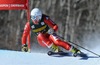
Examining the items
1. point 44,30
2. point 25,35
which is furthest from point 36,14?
point 25,35

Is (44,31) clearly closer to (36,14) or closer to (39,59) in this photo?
(36,14)

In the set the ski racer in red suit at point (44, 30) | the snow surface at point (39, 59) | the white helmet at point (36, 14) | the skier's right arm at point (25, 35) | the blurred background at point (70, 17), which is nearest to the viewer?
the snow surface at point (39, 59)

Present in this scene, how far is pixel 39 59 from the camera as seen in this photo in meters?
9.03

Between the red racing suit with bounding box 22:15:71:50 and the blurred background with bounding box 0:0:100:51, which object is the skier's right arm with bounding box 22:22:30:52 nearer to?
the red racing suit with bounding box 22:15:71:50

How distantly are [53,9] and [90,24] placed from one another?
1480 mm

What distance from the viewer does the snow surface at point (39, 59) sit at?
8.66 meters

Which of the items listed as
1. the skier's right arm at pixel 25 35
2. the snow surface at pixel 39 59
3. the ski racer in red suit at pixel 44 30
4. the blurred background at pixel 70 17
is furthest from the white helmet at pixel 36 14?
the blurred background at pixel 70 17

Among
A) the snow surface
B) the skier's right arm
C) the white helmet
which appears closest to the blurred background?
the skier's right arm

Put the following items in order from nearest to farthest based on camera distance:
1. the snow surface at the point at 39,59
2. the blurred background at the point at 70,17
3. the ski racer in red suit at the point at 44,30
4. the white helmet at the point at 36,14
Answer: the snow surface at the point at 39,59 → the ski racer in red suit at the point at 44,30 → the white helmet at the point at 36,14 → the blurred background at the point at 70,17

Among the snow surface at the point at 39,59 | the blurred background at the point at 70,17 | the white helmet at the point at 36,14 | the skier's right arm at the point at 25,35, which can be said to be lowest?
the blurred background at the point at 70,17

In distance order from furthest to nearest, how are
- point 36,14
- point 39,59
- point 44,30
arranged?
point 44,30
point 36,14
point 39,59

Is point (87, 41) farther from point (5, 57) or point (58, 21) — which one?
point (5, 57)

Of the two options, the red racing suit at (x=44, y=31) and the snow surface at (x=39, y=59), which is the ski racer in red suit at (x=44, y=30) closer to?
the red racing suit at (x=44, y=31)

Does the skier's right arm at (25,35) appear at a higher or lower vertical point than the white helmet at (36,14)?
lower
